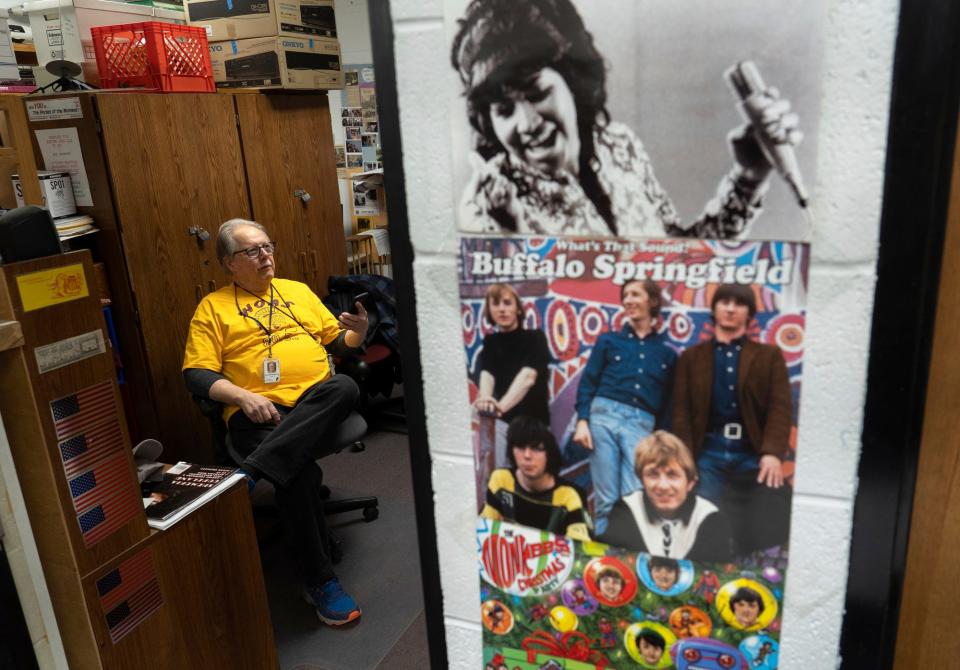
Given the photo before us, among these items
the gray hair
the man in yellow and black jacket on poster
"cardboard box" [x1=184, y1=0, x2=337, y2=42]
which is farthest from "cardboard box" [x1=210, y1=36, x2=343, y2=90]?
the man in yellow and black jacket on poster

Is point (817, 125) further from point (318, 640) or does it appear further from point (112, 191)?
point (112, 191)

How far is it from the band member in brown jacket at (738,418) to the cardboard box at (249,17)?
9.87ft

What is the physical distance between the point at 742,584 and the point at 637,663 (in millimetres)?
171

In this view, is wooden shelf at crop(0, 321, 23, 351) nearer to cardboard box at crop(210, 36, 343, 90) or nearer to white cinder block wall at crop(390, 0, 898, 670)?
white cinder block wall at crop(390, 0, 898, 670)

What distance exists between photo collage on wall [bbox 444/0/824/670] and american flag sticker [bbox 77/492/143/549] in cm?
100

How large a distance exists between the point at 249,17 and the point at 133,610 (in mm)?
2595

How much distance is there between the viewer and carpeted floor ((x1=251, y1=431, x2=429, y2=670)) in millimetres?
2141

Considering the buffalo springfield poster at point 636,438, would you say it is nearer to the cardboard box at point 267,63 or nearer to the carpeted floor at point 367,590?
the carpeted floor at point 367,590

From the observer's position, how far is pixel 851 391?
0.69m

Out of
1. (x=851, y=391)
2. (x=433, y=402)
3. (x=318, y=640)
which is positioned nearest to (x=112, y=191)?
(x=318, y=640)

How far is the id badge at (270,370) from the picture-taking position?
8.09 feet

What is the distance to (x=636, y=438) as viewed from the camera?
78 centimetres

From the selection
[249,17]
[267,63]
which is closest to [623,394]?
[267,63]

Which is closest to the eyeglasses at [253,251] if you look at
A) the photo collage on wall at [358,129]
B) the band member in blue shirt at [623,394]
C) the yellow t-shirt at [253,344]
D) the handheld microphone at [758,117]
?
the yellow t-shirt at [253,344]
